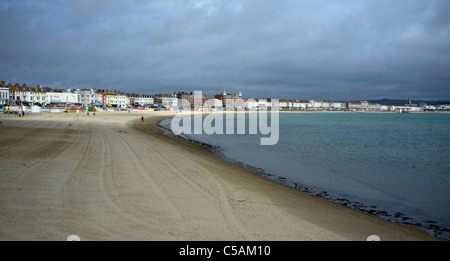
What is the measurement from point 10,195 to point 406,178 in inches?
465

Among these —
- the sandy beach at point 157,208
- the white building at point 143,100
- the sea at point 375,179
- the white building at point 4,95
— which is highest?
the white building at point 143,100

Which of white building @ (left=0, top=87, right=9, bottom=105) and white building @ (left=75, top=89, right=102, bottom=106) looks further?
white building @ (left=75, top=89, right=102, bottom=106)

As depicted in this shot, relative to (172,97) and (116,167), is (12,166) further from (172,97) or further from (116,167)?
(172,97)

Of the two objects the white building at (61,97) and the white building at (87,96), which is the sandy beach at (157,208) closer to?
the white building at (61,97)

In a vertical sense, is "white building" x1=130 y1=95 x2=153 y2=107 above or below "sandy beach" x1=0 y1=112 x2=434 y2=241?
above

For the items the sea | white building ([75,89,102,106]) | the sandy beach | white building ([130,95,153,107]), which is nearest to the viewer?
the sandy beach

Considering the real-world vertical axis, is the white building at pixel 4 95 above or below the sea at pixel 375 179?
above

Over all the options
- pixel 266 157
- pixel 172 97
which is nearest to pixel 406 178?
pixel 266 157

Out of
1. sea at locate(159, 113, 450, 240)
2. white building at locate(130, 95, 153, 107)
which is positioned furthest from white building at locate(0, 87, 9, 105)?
sea at locate(159, 113, 450, 240)

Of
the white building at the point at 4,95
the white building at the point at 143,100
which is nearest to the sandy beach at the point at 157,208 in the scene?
the white building at the point at 4,95

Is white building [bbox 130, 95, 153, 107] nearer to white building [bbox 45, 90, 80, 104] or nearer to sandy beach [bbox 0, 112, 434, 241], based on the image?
white building [bbox 45, 90, 80, 104]

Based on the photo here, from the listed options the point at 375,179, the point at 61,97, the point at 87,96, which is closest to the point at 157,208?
the point at 375,179

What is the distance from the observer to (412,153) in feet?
56.6

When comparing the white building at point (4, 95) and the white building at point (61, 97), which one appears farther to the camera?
the white building at point (61, 97)
